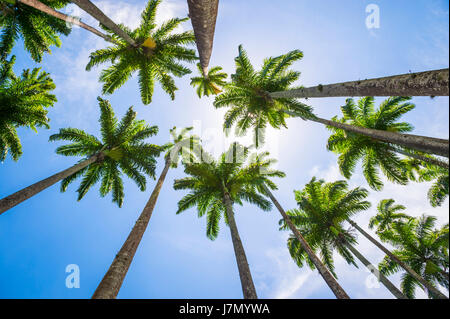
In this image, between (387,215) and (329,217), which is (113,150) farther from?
(387,215)

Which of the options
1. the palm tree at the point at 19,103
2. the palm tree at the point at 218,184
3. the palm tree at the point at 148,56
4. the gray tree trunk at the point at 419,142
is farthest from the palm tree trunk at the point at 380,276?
the palm tree at the point at 19,103

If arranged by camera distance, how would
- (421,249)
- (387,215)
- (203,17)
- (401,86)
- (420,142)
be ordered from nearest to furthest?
1. (203,17)
2. (401,86)
3. (420,142)
4. (421,249)
5. (387,215)

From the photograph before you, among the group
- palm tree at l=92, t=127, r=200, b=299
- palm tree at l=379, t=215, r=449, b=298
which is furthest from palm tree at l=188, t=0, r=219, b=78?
palm tree at l=379, t=215, r=449, b=298

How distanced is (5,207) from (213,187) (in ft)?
36.3

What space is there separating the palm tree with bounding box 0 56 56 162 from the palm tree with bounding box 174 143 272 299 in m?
12.2

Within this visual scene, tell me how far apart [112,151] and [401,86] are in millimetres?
16674

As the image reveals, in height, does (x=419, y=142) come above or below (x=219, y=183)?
below

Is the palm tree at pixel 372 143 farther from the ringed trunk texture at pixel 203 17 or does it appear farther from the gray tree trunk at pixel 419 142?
the ringed trunk texture at pixel 203 17

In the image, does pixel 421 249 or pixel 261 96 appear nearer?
pixel 261 96

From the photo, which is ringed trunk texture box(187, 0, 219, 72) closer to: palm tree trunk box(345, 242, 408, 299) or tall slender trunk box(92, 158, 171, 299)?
tall slender trunk box(92, 158, 171, 299)

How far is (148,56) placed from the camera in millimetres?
15727

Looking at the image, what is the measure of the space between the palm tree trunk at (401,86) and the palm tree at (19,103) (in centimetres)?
1997

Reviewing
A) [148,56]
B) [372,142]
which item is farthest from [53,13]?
[372,142]
